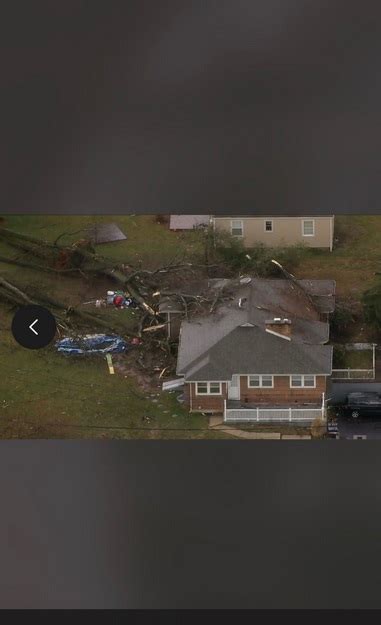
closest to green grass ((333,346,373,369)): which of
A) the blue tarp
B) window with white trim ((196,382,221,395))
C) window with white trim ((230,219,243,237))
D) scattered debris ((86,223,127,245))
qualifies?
window with white trim ((196,382,221,395))

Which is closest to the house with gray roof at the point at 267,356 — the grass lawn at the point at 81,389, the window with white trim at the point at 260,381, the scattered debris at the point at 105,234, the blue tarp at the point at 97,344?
the window with white trim at the point at 260,381

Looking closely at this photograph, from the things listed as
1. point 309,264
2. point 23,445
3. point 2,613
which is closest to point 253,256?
point 309,264

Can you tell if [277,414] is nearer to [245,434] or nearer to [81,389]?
[245,434]

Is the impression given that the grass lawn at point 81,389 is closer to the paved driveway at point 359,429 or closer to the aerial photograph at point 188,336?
the aerial photograph at point 188,336

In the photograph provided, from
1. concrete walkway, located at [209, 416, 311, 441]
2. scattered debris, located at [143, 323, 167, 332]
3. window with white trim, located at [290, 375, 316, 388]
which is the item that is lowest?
concrete walkway, located at [209, 416, 311, 441]

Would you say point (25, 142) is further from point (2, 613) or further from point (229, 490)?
point (2, 613)

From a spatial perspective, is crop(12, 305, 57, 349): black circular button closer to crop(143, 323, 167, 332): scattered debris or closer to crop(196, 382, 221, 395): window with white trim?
crop(143, 323, 167, 332): scattered debris
